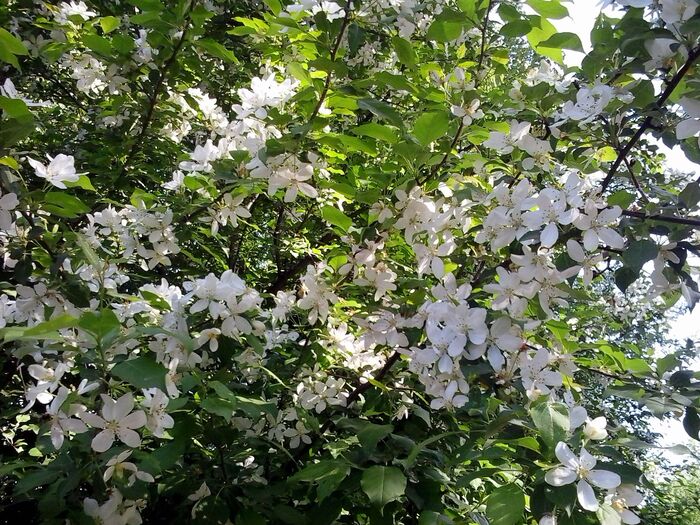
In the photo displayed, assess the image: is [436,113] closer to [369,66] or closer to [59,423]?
[59,423]

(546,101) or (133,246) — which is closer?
(546,101)

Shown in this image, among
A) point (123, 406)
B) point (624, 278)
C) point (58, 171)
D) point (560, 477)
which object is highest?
point (624, 278)

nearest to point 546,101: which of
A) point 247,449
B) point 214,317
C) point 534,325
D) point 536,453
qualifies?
point 534,325

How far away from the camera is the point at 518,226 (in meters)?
1.38

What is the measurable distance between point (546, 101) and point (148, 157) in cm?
204

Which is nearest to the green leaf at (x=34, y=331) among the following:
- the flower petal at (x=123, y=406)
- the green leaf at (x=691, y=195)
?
the flower petal at (x=123, y=406)

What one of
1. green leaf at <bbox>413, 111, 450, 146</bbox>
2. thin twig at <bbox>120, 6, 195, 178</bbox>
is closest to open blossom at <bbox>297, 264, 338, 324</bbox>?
green leaf at <bbox>413, 111, 450, 146</bbox>

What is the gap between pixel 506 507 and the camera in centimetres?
115

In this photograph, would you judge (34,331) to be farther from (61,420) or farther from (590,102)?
(590,102)

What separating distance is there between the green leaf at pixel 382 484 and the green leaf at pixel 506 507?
0.63 feet

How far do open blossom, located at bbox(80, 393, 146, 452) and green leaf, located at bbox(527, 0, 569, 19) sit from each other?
133 cm

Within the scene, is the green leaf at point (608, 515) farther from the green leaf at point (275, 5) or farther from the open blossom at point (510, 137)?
the green leaf at point (275, 5)

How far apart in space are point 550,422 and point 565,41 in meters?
0.93

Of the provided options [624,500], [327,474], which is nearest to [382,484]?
[327,474]
